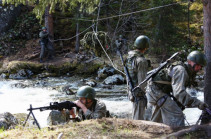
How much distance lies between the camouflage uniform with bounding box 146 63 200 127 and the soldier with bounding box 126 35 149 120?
0.43 m

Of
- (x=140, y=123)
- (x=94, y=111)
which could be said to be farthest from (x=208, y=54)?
(x=94, y=111)

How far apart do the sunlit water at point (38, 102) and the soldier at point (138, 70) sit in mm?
3350

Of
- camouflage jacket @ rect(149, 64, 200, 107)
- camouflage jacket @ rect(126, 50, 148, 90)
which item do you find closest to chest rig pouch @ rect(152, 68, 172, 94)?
camouflage jacket @ rect(149, 64, 200, 107)

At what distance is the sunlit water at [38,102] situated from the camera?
992cm

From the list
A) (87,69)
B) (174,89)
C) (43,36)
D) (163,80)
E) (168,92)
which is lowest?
(87,69)

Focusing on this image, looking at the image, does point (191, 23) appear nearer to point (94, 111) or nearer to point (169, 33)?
point (169, 33)

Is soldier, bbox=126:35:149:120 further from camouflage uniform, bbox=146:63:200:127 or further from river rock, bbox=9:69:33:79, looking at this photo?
river rock, bbox=9:69:33:79

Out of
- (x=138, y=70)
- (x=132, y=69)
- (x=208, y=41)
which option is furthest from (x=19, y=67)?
(x=208, y=41)

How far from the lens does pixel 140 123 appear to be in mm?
5164

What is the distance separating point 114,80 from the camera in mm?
14672

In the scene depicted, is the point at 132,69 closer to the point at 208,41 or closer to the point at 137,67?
the point at 137,67

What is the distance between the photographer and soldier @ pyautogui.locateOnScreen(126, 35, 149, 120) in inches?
239

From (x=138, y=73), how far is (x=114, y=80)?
8606 mm

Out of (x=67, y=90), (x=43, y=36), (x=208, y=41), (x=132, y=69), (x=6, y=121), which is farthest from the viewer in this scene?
(x=43, y=36)
